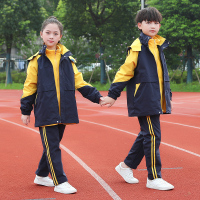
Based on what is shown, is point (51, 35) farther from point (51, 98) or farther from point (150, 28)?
point (150, 28)

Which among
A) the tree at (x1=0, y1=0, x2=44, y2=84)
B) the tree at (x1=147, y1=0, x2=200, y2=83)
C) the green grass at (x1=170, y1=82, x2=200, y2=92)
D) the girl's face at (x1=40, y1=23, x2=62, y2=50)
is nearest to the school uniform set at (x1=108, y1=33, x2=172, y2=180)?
the girl's face at (x1=40, y1=23, x2=62, y2=50)

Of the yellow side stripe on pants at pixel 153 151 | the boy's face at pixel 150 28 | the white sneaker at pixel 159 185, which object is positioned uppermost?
the boy's face at pixel 150 28

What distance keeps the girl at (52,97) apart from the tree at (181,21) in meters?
19.7

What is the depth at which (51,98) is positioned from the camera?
4398 millimetres

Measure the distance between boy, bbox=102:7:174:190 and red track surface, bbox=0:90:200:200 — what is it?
0.35 metres

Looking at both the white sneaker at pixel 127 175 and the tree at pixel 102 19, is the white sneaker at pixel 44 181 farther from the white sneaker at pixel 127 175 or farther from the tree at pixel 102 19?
the tree at pixel 102 19

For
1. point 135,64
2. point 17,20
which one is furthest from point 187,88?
point 135,64

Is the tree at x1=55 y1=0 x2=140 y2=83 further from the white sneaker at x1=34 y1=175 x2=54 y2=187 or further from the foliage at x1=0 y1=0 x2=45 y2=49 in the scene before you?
the white sneaker at x1=34 y1=175 x2=54 y2=187

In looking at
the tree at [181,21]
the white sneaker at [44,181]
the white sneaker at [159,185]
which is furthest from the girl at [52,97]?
the tree at [181,21]

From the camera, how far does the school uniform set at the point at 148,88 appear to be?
14.7 feet

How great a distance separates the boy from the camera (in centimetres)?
449

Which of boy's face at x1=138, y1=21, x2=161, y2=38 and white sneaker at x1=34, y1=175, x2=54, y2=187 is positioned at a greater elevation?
boy's face at x1=138, y1=21, x2=161, y2=38

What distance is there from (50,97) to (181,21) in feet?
68.1

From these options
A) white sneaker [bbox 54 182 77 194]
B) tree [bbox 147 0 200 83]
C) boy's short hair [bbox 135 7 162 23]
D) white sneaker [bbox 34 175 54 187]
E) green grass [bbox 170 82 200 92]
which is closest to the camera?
white sneaker [bbox 54 182 77 194]
